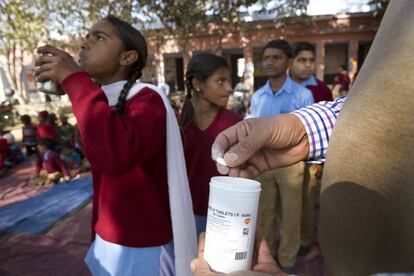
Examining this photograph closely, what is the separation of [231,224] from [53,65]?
99cm

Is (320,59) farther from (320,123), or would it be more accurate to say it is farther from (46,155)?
(320,123)

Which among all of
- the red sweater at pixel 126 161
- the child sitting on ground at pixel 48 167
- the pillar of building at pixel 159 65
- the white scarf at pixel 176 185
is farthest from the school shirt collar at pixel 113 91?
the pillar of building at pixel 159 65

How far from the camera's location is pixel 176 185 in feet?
4.87

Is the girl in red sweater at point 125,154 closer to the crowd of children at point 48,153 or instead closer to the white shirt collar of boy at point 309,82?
the white shirt collar of boy at point 309,82

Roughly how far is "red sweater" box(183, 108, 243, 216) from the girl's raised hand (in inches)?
38.1

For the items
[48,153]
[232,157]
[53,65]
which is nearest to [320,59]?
[48,153]

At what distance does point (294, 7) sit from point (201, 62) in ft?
39.1

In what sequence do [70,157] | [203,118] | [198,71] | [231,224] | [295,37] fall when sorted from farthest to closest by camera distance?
1. [295,37]
2. [70,157]
3. [198,71]
4. [203,118]
5. [231,224]

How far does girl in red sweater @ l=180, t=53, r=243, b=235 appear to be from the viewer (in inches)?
84.8

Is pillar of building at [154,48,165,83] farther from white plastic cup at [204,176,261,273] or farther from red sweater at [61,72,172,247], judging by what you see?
white plastic cup at [204,176,261,273]

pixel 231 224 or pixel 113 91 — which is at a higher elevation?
pixel 113 91

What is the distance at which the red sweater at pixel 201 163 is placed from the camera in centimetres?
215

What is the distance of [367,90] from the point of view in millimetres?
812

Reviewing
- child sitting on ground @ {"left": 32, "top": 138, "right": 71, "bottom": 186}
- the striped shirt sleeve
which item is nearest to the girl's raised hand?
the striped shirt sleeve
